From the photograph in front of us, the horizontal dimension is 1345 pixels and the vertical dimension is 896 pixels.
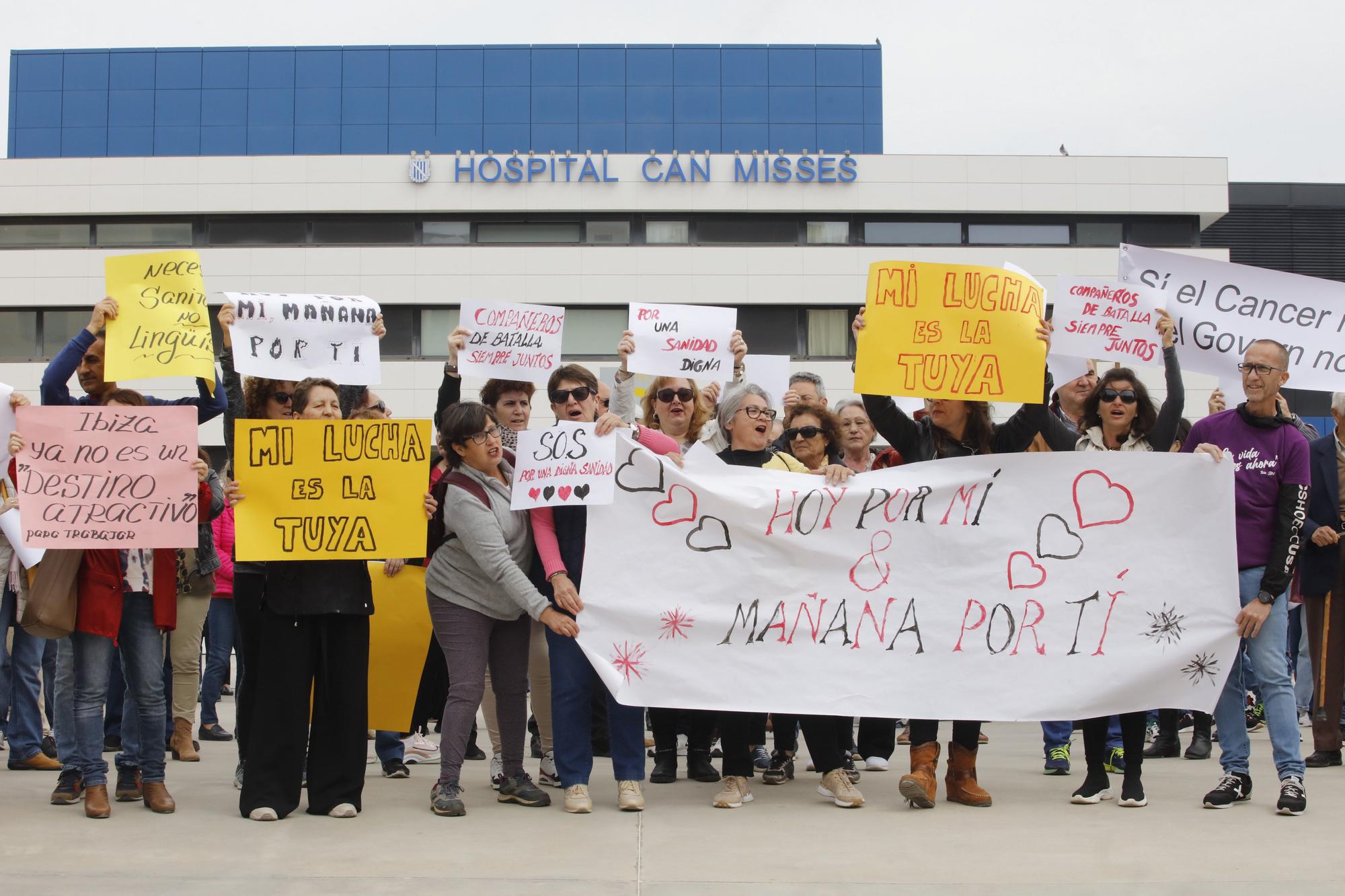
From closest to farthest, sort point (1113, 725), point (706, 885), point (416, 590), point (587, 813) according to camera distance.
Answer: point (706, 885) < point (587, 813) < point (416, 590) < point (1113, 725)

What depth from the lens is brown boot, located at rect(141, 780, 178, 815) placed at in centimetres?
613

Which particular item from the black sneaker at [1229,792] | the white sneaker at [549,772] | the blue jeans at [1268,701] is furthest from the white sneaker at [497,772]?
the blue jeans at [1268,701]

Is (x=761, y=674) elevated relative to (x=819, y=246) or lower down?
lower down

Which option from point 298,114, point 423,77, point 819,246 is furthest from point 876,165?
point 298,114

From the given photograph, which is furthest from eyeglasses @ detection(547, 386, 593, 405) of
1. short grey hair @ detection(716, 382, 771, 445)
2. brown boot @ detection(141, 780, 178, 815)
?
brown boot @ detection(141, 780, 178, 815)

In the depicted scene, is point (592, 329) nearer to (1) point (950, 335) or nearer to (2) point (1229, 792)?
(1) point (950, 335)

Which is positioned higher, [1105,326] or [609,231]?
[609,231]

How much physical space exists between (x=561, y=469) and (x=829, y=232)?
109ft

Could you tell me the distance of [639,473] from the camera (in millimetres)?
6457

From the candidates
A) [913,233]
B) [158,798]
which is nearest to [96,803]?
[158,798]

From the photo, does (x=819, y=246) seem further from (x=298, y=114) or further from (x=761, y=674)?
(x=761, y=674)

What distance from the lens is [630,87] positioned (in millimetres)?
41969

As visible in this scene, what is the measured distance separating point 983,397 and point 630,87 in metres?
37.3

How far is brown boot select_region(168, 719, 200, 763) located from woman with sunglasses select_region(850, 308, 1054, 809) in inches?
169
